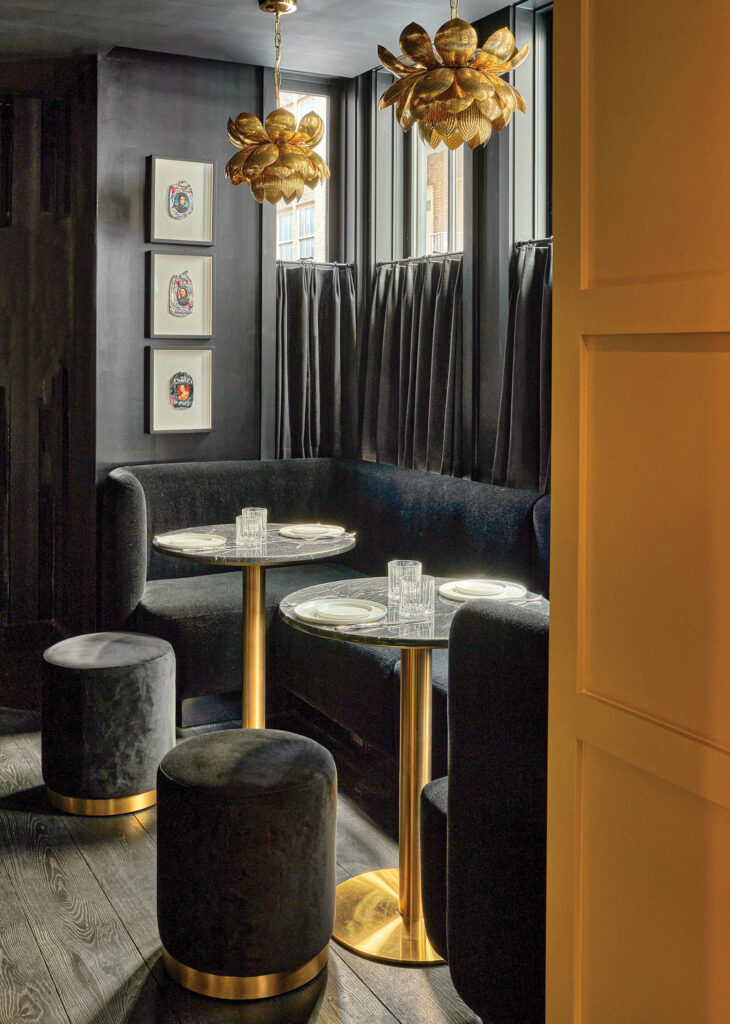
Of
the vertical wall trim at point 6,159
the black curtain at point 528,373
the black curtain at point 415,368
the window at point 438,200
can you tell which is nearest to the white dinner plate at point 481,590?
the black curtain at point 528,373

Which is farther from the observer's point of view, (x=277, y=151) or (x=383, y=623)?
(x=277, y=151)

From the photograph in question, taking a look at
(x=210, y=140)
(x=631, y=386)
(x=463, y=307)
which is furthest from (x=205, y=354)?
(x=631, y=386)

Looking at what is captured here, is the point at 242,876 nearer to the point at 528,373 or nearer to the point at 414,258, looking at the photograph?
the point at 528,373

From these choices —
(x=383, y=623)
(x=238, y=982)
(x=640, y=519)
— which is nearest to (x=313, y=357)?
(x=383, y=623)

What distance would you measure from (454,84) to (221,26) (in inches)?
76.4

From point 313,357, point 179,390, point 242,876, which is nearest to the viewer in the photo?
point 242,876

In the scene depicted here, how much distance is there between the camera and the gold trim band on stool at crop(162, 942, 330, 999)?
2205mm

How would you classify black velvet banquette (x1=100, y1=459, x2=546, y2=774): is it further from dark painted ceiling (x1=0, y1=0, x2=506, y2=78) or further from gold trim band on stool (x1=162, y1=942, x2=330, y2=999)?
dark painted ceiling (x1=0, y1=0, x2=506, y2=78)

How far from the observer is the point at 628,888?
125 cm

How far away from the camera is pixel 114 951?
7.77 ft

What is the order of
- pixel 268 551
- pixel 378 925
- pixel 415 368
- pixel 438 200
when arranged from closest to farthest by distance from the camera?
1. pixel 378 925
2. pixel 268 551
3. pixel 415 368
4. pixel 438 200

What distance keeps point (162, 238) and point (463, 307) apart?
4.62 ft

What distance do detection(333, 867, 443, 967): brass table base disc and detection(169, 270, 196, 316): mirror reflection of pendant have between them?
276cm

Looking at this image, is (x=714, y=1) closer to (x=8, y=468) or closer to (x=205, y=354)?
(x=205, y=354)
